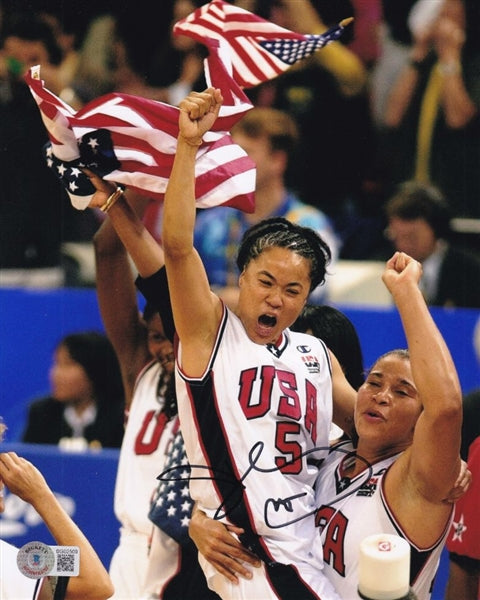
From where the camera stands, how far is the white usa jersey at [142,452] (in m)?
4.02

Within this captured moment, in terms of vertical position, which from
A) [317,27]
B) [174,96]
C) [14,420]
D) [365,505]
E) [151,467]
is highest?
[317,27]

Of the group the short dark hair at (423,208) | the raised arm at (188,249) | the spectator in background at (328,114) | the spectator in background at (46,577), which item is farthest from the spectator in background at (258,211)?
the spectator in background at (46,577)

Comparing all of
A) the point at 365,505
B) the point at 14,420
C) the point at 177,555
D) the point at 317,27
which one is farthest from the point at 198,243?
the point at 365,505

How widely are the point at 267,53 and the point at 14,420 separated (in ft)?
7.19

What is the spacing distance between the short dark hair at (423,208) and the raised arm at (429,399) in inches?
100.0

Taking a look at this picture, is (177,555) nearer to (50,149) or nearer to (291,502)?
(291,502)

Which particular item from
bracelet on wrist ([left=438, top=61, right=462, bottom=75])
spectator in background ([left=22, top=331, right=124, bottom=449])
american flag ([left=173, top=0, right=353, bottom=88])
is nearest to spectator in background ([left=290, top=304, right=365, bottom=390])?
american flag ([left=173, top=0, right=353, bottom=88])

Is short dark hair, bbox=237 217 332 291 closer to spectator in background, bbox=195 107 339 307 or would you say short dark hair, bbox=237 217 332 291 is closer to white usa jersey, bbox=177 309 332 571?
white usa jersey, bbox=177 309 332 571

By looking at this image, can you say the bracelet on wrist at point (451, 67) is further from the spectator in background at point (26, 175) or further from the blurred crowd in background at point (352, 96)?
the spectator in background at point (26, 175)

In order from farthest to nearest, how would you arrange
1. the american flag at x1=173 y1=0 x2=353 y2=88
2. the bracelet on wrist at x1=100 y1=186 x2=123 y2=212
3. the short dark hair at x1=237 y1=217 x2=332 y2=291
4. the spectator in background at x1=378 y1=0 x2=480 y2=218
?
the spectator in background at x1=378 y1=0 x2=480 y2=218, the american flag at x1=173 y1=0 x2=353 y2=88, the bracelet on wrist at x1=100 y1=186 x2=123 y2=212, the short dark hair at x1=237 y1=217 x2=332 y2=291

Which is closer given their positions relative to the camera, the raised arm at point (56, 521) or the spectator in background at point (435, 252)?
the raised arm at point (56, 521)

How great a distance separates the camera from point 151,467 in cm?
403

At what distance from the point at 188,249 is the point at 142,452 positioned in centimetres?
126

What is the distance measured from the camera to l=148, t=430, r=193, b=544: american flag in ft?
12.0
